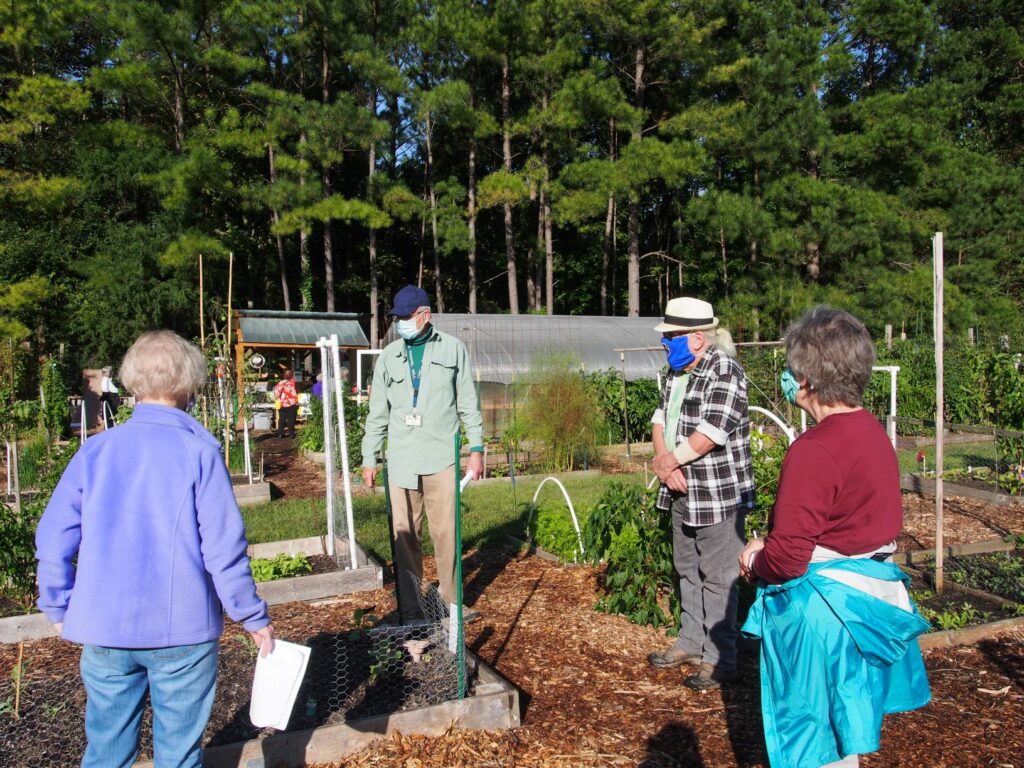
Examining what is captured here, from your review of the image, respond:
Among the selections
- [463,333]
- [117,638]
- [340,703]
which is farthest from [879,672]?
[463,333]

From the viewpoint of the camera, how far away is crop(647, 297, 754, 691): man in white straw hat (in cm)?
376

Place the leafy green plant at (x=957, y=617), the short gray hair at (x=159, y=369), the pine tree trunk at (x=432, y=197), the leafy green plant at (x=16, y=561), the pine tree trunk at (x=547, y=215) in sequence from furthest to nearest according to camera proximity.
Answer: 1. the pine tree trunk at (x=432, y=197)
2. the pine tree trunk at (x=547, y=215)
3. the leafy green plant at (x=16, y=561)
4. the leafy green plant at (x=957, y=617)
5. the short gray hair at (x=159, y=369)

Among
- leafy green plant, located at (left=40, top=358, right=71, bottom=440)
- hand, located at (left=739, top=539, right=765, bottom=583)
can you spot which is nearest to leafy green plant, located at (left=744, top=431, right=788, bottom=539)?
hand, located at (left=739, top=539, right=765, bottom=583)

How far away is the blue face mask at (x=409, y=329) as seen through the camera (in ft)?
14.1

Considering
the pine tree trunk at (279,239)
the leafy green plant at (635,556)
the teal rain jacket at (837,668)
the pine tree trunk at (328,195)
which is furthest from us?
the pine tree trunk at (328,195)

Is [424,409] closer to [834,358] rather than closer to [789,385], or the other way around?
[789,385]

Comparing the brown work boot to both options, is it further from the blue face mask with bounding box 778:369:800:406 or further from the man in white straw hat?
the blue face mask with bounding box 778:369:800:406

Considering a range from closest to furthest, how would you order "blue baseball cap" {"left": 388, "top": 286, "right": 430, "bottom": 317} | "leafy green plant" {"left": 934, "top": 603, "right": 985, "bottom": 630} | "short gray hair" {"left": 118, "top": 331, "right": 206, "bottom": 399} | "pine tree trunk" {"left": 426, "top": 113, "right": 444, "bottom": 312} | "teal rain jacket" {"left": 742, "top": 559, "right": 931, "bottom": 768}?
"teal rain jacket" {"left": 742, "top": 559, "right": 931, "bottom": 768} → "short gray hair" {"left": 118, "top": 331, "right": 206, "bottom": 399} → "blue baseball cap" {"left": 388, "top": 286, "right": 430, "bottom": 317} → "leafy green plant" {"left": 934, "top": 603, "right": 985, "bottom": 630} → "pine tree trunk" {"left": 426, "top": 113, "right": 444, "bottom": 312}

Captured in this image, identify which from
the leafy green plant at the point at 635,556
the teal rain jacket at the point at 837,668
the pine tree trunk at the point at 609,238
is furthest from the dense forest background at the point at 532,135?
the teal rain jacket at the point at 837,668

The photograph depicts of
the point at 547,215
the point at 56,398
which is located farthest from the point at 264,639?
the point at 547,215

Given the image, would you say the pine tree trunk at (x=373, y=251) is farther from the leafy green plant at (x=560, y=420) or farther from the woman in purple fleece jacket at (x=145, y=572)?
the woman in purple fleece jacket at (x=145, y=572)

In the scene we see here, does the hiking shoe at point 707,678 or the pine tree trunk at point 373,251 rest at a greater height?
the pine tree trunk at point 373,251

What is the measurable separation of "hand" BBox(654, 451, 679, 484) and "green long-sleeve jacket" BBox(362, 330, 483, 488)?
990mm

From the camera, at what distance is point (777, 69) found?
22719mm
